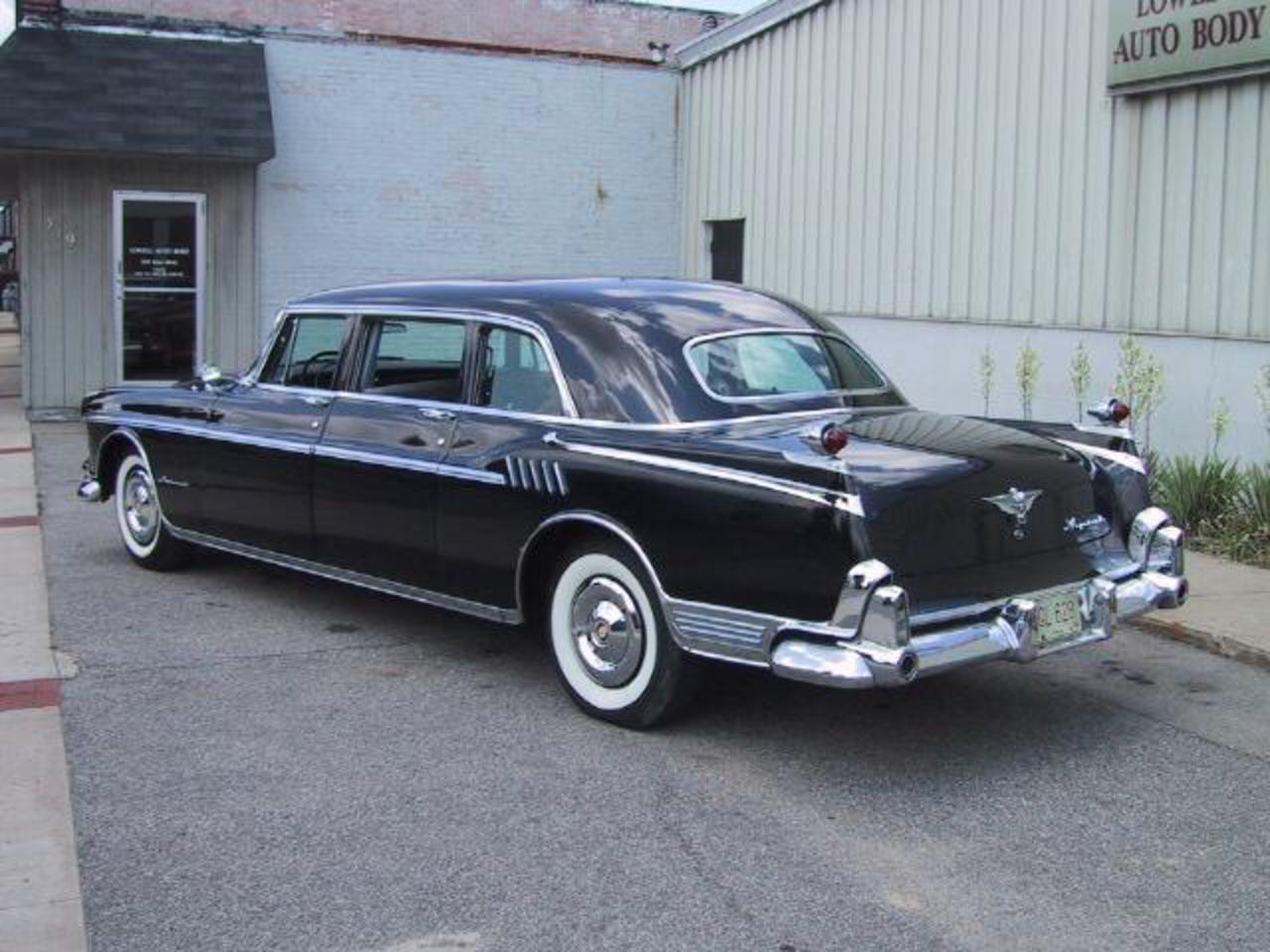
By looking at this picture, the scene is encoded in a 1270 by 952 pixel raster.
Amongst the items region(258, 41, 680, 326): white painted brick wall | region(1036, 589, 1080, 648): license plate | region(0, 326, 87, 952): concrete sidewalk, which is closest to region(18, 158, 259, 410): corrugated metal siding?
region(258, 41, 680, 326): white painted brick wall

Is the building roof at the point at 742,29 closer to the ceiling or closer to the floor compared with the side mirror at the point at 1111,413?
closer to the ceiling

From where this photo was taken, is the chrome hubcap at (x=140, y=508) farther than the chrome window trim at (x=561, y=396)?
Yes

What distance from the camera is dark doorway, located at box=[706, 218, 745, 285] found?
15.5 meters

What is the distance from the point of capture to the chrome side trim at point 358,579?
573cm

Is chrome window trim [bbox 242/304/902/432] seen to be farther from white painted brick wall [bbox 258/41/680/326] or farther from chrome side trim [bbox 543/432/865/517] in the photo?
white painted brick wall [bbox 258/41/680/326]

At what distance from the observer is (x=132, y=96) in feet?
45.8

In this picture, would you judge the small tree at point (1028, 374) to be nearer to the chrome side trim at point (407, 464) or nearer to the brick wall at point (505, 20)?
the chrome side trim at point (407, 464)

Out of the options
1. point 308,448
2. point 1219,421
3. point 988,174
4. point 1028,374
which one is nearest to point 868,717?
point 308,448

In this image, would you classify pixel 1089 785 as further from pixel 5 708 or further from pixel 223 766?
pixel 5 708

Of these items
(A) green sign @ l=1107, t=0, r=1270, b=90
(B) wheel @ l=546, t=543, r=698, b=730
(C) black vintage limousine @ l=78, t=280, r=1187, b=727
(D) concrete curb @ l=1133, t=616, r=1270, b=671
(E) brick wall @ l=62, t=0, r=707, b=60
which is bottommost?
(D) concrete curb @ l=1133, t=616, r=1270, b=671

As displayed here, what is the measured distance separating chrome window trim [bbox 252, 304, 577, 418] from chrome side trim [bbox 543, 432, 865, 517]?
10.6 inches

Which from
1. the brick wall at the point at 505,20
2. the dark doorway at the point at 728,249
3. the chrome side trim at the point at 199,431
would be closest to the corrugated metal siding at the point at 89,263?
the dark doorway at the point at 728,249

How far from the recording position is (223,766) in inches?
191

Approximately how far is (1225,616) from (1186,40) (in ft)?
14.2
